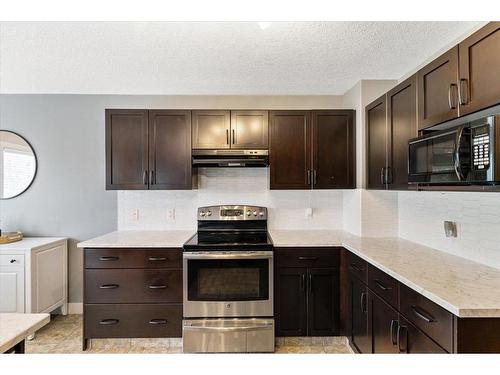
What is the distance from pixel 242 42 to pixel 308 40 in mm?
453

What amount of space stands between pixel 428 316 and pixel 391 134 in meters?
1.34

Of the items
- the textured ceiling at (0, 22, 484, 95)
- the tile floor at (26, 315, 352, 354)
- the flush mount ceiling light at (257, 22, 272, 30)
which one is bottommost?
the tile floor at (26, 315, 352, 354)

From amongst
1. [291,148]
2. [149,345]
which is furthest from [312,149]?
[149,345]

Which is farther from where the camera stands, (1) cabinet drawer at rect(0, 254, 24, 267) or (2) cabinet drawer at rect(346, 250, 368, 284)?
(1) cabinet drawer at rect(0, 254, 24, 267)

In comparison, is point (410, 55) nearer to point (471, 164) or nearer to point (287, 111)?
point (287, 111)

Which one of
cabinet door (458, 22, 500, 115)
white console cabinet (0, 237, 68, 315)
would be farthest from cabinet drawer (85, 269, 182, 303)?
cabinet door (458, 22, 500, 115)

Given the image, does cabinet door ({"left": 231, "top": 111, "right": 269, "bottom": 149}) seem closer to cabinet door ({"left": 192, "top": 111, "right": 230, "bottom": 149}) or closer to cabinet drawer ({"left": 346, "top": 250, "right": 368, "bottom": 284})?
cabinet door ({"left": 192, "top": 111, "right": 230, "bottom": 149})

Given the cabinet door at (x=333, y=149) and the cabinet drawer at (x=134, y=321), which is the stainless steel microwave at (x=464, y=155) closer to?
the cabinet door at (x=333, y=149)

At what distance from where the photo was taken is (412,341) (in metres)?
1.48

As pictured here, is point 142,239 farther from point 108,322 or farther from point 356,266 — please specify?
point 356,266

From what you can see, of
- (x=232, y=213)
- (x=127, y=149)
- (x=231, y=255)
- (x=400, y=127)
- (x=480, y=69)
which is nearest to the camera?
(x=480, y=69)

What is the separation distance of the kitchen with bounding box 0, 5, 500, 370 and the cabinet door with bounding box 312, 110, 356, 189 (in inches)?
0.5

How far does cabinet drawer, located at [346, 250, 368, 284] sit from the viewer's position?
2.10 metres
